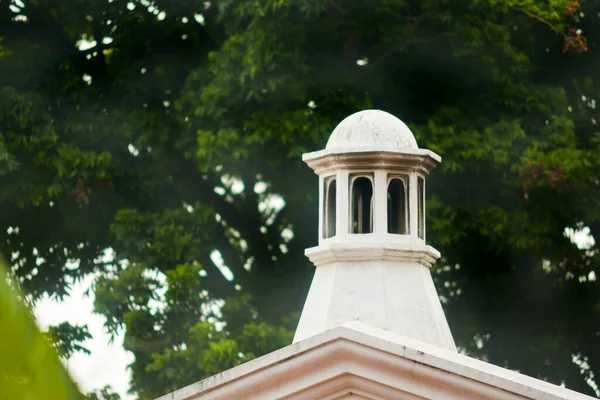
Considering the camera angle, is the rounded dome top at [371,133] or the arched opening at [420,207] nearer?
the rounded dome top at [371,133]

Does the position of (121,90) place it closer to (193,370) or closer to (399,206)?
(193,370)

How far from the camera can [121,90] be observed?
16.7 meters

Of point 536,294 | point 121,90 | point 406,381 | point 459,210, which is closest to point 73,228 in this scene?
point 121,90

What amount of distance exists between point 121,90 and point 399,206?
7836 millimetres

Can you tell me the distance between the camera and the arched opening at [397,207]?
9656mm

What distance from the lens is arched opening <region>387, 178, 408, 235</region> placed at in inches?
380

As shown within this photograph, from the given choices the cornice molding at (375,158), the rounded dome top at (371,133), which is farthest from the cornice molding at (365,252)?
the rounded dome top at (371,133)

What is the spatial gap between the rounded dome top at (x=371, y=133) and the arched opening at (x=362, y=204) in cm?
31

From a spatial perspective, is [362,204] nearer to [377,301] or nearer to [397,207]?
[397,207]

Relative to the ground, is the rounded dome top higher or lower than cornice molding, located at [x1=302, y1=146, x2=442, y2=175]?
higher

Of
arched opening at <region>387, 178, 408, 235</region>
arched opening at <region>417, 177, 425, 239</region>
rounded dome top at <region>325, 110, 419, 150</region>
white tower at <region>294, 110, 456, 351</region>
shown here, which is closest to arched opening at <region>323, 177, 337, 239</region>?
white tower at <region>294, 110, 456, 351</region>

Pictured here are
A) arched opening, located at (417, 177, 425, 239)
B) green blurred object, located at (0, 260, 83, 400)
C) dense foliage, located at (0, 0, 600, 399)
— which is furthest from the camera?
dense foliage, located at (0, 0, 600, 399)

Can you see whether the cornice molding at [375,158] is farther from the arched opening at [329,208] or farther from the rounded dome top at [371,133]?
the arched opening at [329,208]

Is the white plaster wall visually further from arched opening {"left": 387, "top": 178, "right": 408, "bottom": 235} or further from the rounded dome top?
the rounded dome top
